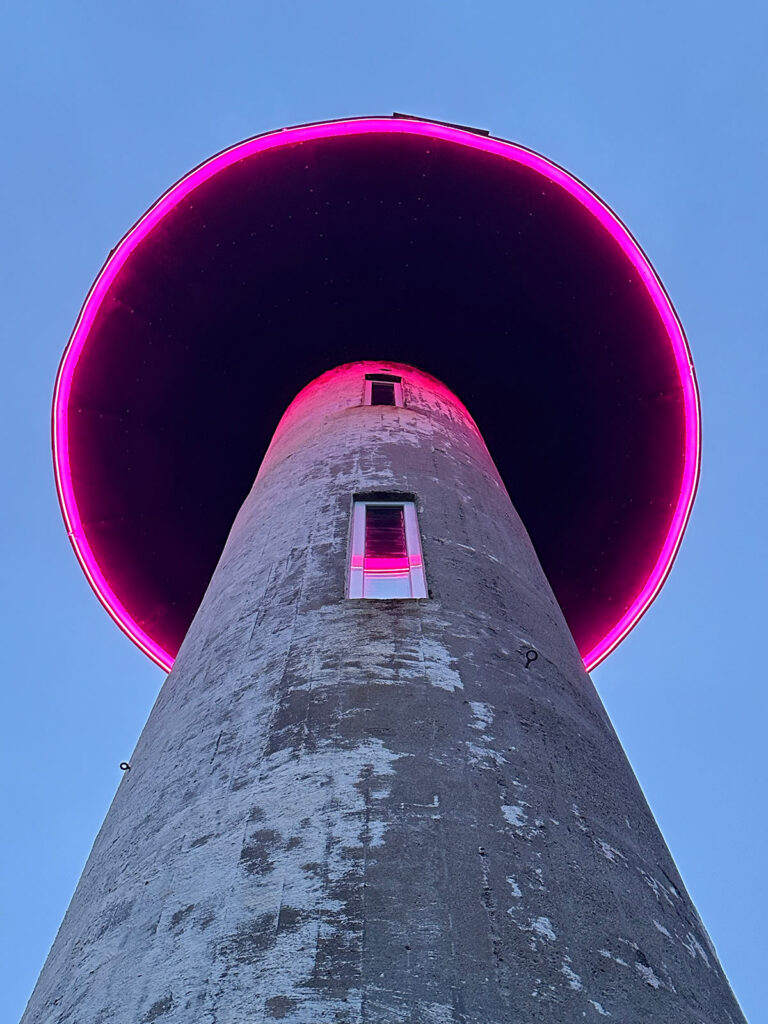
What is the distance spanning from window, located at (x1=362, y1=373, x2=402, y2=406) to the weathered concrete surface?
3.37 metres

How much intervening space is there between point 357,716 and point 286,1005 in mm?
1494

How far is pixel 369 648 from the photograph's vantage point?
16.1 ft

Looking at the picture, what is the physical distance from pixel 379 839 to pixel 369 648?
1395 millimetres

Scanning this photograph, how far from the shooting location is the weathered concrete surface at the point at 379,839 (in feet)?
10.4

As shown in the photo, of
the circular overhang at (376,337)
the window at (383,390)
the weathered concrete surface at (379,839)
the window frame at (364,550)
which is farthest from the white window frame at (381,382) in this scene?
the weathered concrete surface at (379,839)

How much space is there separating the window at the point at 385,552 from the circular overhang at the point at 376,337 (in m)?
4.83

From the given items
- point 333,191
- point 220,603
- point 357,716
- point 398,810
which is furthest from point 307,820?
point 333,191

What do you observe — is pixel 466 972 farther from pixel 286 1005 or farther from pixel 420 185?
pixel 420 185

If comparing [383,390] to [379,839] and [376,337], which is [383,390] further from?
[379,839]

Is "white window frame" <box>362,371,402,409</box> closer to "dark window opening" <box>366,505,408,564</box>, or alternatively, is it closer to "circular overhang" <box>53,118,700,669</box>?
"circular overhang" <box>53,118,700,669</box>

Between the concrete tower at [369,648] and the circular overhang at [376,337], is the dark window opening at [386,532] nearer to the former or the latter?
the concrete tower at [369,648]

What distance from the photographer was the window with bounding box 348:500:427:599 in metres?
5.72

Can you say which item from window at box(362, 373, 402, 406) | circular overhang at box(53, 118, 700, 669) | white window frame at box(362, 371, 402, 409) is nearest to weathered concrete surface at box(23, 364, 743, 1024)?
white window frame at box(362, 371, 402, 409)

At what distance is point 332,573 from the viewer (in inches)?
227
